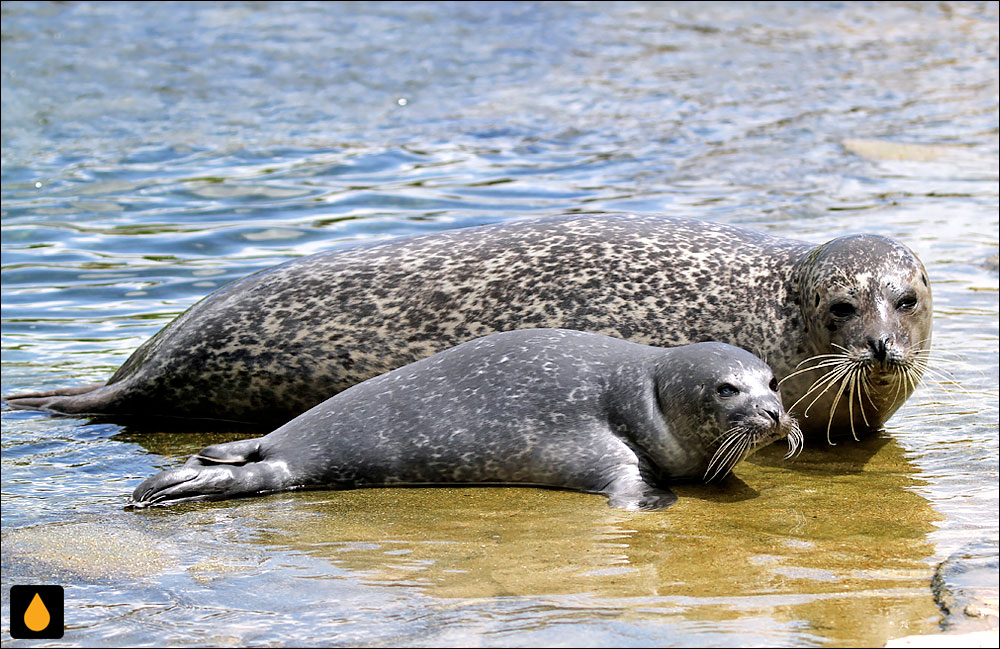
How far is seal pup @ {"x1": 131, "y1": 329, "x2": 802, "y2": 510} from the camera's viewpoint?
4.59m

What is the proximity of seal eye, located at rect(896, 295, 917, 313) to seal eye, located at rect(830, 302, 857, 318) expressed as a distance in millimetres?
173

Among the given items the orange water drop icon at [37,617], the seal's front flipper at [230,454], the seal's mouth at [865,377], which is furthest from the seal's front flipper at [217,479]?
the seal's mouth at [865,377]

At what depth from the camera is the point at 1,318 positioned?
802 cm

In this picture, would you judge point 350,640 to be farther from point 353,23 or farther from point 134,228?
point 353,23

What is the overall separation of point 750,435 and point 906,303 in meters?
1.10

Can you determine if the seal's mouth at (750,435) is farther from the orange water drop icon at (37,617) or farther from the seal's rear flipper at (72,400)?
the seal's rear flipper at (72,400)

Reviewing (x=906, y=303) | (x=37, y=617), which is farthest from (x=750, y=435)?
(x=37, y=617)

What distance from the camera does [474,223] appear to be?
31.9 feet

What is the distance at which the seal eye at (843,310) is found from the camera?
5215 mm

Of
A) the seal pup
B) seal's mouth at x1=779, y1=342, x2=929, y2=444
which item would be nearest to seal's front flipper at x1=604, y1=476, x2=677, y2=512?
the seal pup

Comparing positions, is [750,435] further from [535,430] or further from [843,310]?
[843,310]

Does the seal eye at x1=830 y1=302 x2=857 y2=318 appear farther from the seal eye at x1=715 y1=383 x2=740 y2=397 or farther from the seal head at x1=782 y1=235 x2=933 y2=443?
the seal eye at x1=715 y1=383 x2=740 y2=397

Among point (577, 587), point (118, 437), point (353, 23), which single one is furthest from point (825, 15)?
point (577, 587)

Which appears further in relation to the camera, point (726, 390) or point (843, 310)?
point (843, 310)
